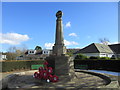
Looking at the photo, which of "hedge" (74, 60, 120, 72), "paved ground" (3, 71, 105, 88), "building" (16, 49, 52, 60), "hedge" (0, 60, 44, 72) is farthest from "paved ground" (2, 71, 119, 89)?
"building" (16, 49, 52, 60)

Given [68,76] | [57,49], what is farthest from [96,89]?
[57,49]

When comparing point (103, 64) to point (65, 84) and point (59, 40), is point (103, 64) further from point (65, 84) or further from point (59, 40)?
point (65, 84)

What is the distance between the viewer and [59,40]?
818 centimetres

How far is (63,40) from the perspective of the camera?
8.31m

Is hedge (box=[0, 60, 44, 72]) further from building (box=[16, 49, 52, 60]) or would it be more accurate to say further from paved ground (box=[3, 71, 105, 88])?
building (box=[16, 49, 52, 60])

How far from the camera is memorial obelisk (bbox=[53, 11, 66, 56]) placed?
8094 millimetres

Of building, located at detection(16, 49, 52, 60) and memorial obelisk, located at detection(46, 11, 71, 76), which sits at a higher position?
memorial obelisk, located at detection(46, 11, 71, 76)

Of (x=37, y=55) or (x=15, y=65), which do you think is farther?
(x=37, y=55)

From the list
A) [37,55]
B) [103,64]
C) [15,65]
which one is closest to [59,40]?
[15,65]

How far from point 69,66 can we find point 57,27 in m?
2.90

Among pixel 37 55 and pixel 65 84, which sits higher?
pixel 65 84

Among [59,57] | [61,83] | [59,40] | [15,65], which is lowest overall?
[15,65]

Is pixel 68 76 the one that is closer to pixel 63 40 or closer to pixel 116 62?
pixel 63 40

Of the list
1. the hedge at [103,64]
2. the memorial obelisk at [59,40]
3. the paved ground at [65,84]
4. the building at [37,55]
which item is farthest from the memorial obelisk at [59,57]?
the building at [37,55]
